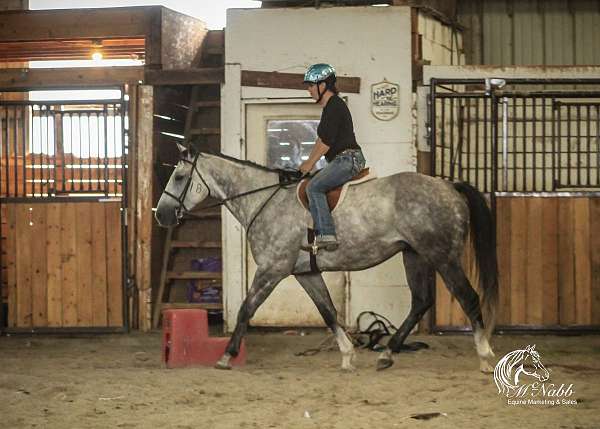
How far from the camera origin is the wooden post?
35.9ft

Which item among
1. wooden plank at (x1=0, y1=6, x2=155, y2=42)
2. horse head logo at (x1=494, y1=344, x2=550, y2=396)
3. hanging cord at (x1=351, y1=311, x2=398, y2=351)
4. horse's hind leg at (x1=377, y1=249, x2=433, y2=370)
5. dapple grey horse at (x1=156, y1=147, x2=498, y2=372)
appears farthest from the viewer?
wooden plank at (x1=0, y1=6, x2=155, y2=42)

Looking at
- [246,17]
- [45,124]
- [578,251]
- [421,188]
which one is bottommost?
[578,251]

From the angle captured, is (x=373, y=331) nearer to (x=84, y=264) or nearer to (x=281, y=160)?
(x=281, y=160)

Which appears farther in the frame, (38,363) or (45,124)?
(45,124)

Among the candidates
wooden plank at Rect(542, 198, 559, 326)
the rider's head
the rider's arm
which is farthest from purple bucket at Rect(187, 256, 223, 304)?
the rider's head

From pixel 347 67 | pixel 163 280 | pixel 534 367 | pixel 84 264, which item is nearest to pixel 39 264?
pixel 84 264

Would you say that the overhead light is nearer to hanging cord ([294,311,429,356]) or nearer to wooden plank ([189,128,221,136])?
wooden plank ([189,128,221,136])

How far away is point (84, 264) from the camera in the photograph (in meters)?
10.7

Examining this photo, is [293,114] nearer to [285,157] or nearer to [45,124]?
[285,157]

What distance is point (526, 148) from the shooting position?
1084cm

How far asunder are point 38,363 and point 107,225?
8.08 ft

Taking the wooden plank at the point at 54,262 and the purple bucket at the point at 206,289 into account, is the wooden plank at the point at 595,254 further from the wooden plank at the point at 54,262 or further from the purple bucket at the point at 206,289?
the wooden plank at the point at 54,262

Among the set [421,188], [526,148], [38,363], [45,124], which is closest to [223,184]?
[421,188]

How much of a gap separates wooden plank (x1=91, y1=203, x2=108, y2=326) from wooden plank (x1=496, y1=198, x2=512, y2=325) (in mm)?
4332
